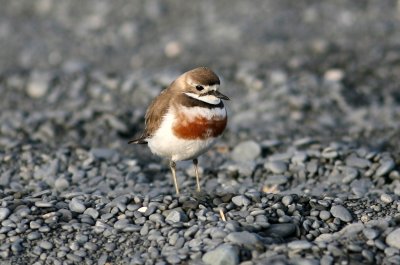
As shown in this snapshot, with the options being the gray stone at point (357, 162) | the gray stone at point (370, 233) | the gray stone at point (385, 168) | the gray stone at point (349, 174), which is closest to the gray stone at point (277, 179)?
the gray stone at point (349, 174)

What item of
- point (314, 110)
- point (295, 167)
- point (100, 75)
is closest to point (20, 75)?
point (100, 75)

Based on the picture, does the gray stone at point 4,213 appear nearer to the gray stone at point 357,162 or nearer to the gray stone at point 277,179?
the gray stone at point 277,179

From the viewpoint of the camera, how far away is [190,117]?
674 centimetres

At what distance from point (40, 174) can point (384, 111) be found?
5219 mm

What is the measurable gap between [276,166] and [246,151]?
2.85ft

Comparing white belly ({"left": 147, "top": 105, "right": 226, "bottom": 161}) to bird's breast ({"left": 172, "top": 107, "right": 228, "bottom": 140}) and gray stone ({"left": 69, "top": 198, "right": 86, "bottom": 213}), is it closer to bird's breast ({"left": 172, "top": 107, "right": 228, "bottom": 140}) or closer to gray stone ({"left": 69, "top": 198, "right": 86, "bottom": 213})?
bird's breast ({"left": 172, "top": 107, "right": 228, "bottom": 140})

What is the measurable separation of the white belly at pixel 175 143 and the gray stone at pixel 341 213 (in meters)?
1.37

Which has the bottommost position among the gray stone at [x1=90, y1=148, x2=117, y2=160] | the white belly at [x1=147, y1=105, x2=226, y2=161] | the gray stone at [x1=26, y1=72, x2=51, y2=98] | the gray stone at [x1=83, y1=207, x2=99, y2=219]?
the gray stone at [x1=83, y1=207, x2=99, y2=219]

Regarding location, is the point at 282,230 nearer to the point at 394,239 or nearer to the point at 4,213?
the point at 394,239

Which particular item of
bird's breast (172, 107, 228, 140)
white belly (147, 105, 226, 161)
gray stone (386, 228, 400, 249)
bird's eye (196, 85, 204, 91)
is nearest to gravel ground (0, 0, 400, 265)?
gray stone (386, 228, 400, 249)

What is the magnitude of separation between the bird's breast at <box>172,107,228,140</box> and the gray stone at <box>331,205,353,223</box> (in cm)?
137

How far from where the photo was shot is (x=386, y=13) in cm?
1455

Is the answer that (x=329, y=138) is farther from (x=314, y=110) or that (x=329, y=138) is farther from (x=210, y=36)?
(x=210, y=36)

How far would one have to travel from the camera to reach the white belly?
6.81 metres
